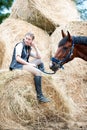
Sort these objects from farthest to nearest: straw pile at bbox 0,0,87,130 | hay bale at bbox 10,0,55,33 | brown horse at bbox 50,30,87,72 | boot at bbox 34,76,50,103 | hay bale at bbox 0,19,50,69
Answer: hay bale at bbox 10,0,55,33 < hay bale at bbox 0,19,50,69 < boot at bbox 34,76,50,103 < straw pile at bbox 0,0,87,130 < brown horse at bbox 50,30,87,72

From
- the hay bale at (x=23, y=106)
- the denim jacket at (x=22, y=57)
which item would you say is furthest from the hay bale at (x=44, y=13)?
the hay bale at (x=23, y=106)

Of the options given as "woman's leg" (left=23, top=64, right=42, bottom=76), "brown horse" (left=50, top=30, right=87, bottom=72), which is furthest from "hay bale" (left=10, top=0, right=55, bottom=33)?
"brown horse" (left=50, top=30, right=87, bottom=72)

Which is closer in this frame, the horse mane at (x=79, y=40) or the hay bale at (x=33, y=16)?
the horse mane at (x=79, y=40)

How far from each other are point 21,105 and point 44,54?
2.19m

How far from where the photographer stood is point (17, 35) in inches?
325

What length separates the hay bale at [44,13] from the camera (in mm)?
8312

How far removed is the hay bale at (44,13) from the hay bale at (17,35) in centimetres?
14

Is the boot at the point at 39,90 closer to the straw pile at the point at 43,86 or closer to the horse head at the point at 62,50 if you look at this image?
the straw pile at the point at 43,86

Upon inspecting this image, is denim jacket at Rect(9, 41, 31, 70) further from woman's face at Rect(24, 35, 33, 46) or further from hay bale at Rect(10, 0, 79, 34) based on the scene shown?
hay bale at Rect(10, 0, 79, 34)

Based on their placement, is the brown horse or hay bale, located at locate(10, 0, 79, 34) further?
hay bale, located at locate(10, 0, 79, 34)

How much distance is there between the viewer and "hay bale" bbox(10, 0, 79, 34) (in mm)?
8312

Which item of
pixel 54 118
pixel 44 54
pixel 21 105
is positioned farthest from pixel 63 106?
pixel 44 54

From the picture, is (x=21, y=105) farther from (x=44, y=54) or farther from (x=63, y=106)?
(x=44, y=54)

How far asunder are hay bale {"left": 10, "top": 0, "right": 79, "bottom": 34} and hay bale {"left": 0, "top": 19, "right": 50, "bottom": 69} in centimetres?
14
